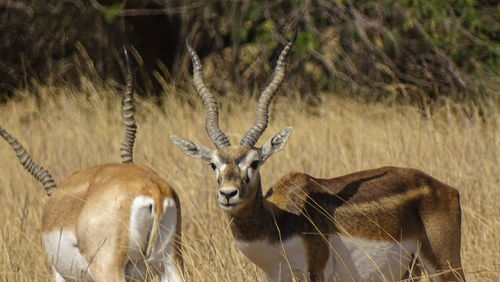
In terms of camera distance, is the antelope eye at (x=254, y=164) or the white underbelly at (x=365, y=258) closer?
the antelope eye at (x=254, y=164)

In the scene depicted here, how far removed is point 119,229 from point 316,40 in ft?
20.4

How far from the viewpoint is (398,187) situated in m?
5.14

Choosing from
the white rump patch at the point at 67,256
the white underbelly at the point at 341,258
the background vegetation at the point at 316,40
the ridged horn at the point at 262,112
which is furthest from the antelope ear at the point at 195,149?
the background vegetation at the point at 316,40

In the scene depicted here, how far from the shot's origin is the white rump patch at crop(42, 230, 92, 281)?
4.68 m

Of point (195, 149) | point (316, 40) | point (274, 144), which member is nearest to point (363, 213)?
point (274, 144)

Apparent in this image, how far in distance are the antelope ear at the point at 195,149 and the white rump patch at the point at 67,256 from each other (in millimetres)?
750

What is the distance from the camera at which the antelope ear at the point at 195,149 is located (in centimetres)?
488

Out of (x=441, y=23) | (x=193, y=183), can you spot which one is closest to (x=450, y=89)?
(x=441, y=23)

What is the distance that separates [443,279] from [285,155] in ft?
10.2

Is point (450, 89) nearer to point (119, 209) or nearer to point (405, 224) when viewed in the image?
point (405, 224)

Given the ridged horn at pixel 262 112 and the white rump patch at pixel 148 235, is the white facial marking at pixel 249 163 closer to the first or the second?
the ridged horn at pixel 262 112

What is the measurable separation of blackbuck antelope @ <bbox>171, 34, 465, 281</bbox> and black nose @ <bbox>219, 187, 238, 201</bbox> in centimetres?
19

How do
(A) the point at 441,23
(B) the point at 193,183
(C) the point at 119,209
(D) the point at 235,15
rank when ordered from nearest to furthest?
1. (C) the point at 119,209
2. (B) the point at 193,183
3. (A) the point at 441,23
4. (D) the point at 235,15

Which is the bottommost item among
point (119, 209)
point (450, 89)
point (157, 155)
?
point (450, 89)
